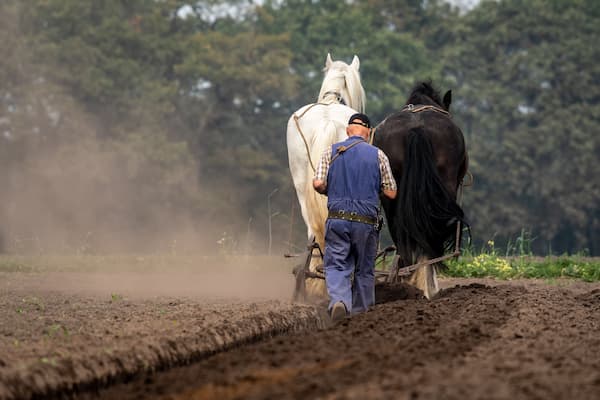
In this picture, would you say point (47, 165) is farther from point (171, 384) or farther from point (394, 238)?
point (171, 384)

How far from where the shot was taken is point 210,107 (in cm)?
3600

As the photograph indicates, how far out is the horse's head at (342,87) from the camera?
1142cm

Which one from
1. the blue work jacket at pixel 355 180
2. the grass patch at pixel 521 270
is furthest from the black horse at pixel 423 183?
the grass patch at pixel 521 270

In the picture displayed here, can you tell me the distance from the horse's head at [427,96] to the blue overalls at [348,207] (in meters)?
2.37

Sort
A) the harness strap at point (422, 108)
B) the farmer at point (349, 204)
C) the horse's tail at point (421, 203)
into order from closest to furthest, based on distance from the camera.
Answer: the farmer at point (349, 204)
the horse's tail at point (421, 203)
the harness strap at point (422, 108)

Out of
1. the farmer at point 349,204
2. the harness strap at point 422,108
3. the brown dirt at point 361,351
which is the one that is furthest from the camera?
the harness strap at point 422,108

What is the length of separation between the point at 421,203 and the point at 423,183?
199mm

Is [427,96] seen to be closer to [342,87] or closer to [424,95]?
[424,95]

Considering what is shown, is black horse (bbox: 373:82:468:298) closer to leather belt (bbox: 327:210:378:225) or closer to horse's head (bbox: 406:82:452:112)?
horse's head (bbox: 406:82:452:112)

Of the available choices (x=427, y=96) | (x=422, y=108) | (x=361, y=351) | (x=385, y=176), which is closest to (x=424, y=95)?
(x=427, y=96)

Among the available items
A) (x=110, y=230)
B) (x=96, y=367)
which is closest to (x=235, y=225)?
(x=110, y=230)

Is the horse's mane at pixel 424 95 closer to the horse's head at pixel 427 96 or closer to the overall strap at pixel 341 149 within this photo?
the horse's head at pixel 427 96

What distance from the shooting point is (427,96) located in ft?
35.6

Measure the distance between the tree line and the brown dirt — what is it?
903 inches
